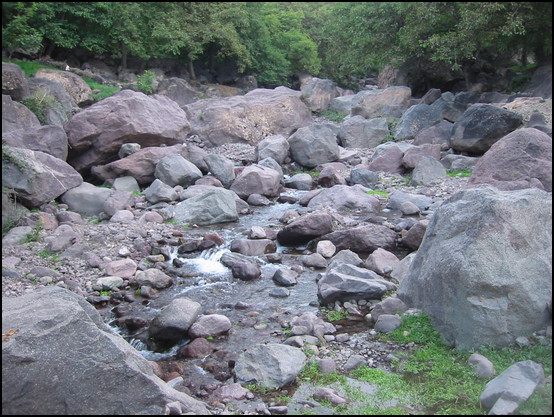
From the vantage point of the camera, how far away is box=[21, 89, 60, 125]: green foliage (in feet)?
58.6

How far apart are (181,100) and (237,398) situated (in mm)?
29673

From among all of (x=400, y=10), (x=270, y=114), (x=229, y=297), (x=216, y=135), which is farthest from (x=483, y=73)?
(x=229, y=297)

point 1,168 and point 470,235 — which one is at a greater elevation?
point 470,235

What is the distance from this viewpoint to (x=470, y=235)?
266 inches

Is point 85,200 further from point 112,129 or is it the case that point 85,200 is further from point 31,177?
point 112,129

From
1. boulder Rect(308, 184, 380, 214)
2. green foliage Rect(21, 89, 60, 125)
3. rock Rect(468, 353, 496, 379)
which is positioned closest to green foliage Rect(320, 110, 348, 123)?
boulder Rect(308, 184, 380, 214)

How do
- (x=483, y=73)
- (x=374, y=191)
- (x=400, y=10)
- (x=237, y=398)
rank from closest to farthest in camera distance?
(x=237, y=398)
(x=374, y=191)
(x=400, y=10)
(x=483, y=73)

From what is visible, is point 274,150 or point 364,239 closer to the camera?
point 364,239

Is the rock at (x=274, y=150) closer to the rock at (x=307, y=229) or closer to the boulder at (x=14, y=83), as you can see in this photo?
the rock at (x=307, y=229)

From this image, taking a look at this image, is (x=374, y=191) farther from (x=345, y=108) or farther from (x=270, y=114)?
(x=345, y=108)

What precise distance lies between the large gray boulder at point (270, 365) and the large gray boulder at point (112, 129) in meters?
13.0

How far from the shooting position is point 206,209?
13.9m

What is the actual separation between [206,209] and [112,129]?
20.0 ft

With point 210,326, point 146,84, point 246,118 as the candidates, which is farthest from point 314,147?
point 146,84
